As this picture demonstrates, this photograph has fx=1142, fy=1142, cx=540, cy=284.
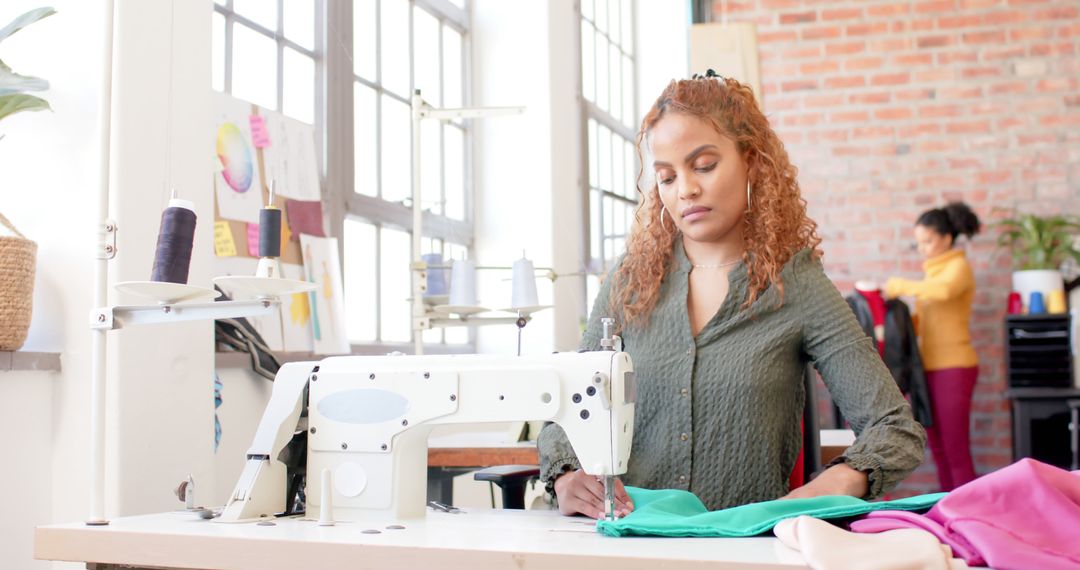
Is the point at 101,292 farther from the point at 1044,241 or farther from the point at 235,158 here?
the point at 1044,241

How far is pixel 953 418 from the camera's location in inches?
212

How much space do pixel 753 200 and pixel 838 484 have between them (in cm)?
50

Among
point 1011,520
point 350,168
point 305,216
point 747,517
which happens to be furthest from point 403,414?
point 350,168

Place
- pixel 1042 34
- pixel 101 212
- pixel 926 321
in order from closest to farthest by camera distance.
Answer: pixel 101 212 < pixel 926 321 < pixel 1042 34

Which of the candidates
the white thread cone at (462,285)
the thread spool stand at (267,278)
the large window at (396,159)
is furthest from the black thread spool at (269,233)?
the large window at (396,159)

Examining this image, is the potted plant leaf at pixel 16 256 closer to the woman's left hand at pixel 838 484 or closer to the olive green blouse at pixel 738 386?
the olive green blouse at pixel 738 386

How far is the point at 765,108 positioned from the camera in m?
6.12

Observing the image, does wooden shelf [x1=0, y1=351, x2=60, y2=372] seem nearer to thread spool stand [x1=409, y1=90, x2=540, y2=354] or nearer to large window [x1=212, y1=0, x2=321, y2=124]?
large window [x1=212, y1=0, x2=321, y2=124]

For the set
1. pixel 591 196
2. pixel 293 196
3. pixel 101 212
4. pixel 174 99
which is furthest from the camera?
pixel 591 196

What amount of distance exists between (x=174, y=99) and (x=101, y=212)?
338mm

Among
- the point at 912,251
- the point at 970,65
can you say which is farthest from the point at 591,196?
the point at 970,65

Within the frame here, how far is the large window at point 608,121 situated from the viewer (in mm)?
5109

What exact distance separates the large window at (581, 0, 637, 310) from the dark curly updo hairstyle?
1417 millimetres

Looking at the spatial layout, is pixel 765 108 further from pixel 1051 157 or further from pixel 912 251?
pixel 1051 157
